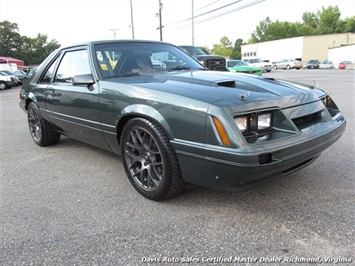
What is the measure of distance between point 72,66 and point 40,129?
1.41 metres

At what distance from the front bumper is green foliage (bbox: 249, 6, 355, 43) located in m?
90.5

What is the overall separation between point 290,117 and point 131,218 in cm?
154

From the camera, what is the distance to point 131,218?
2.56 m

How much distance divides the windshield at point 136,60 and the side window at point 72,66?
23 cm

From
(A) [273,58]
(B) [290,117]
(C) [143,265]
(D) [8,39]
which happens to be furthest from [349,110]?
(D) [8,39]

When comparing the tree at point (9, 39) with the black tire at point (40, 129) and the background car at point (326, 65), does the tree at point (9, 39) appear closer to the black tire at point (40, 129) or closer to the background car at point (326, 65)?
the background car at point (326, 65)

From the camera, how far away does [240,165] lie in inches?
83.0

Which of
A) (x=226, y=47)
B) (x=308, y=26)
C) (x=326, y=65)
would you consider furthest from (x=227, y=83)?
(x=226, y=47)

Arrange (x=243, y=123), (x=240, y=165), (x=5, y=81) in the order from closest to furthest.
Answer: (x=240, y=165)
(x=243, y=123)
(x=5, y=81)

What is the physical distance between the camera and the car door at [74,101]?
330cm

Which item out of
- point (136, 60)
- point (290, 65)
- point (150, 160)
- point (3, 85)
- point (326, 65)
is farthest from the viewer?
point (290, 65)

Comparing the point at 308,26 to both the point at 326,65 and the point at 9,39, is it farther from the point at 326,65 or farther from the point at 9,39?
the point at 9,39

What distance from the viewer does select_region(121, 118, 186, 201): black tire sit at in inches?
99.3

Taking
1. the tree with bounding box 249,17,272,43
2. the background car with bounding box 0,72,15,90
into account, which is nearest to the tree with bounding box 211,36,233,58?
the tree with bounding box 249,17,272,43
